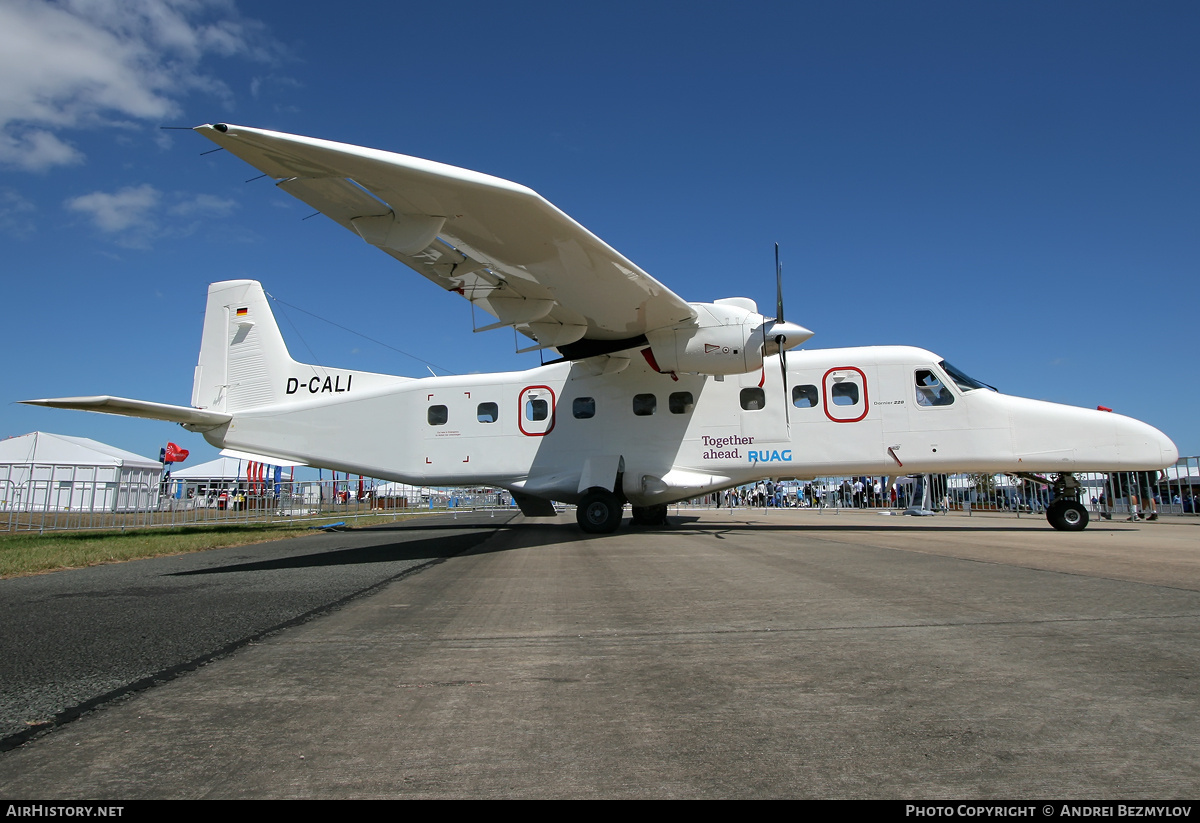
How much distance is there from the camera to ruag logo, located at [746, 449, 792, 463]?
11.7 metres

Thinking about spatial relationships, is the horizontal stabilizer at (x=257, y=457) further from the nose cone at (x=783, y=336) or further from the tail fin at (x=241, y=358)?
the nose cone at (x=783, y=336)

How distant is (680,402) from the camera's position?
12.3 m

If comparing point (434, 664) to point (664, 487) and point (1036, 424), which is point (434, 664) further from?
point (1036, 424)

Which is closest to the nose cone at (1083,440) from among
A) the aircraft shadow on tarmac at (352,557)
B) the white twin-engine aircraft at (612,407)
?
the white twin-engine aircraft at (612,407)

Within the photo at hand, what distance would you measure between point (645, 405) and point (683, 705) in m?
10.3

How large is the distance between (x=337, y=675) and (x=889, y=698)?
1.98m

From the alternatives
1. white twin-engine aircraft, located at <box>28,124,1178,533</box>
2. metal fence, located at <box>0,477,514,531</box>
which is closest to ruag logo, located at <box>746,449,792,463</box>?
white twin-engine aircraft, located at <box>28,124,1178,533</box>

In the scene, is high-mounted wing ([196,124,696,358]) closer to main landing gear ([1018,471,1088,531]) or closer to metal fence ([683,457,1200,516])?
metal fence ([683,457,1200,516])

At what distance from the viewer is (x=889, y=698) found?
206 cm

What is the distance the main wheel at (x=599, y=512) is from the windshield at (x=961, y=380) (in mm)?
6185

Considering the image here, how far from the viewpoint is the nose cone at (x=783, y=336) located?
10656 millimetres

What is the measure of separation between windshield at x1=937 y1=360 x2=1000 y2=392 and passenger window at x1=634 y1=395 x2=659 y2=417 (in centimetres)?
505
